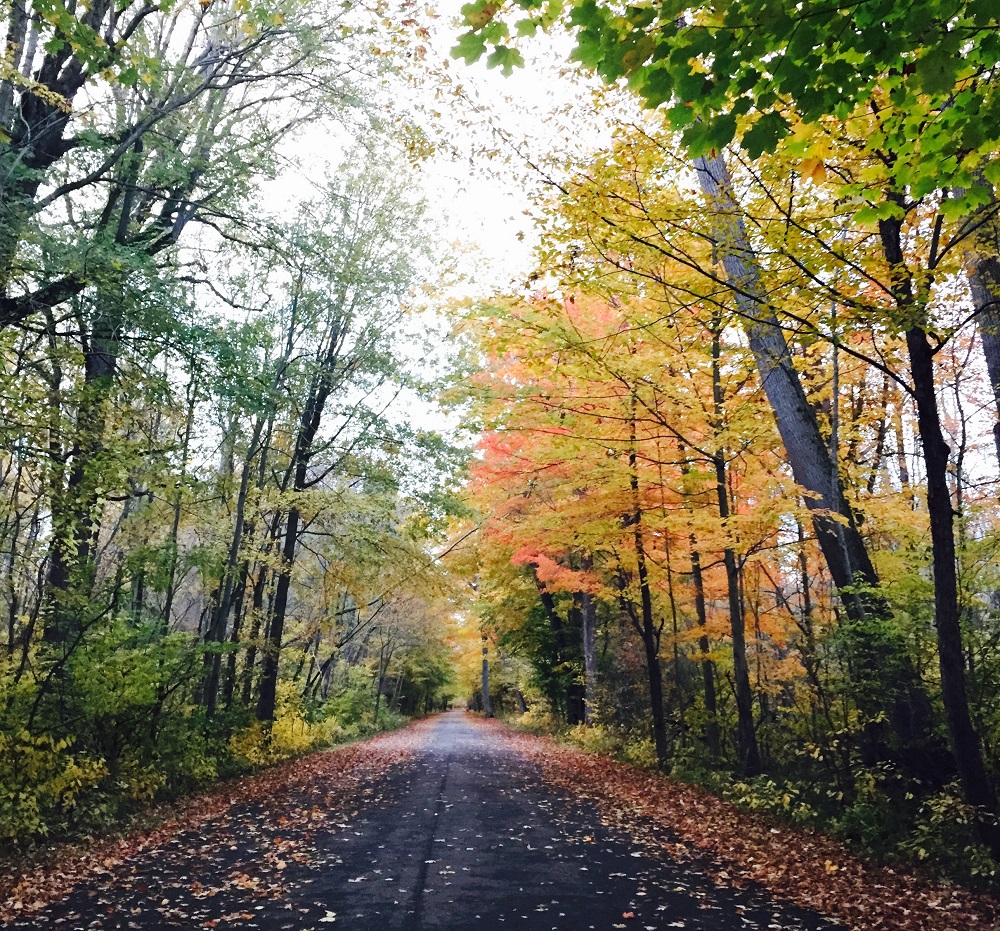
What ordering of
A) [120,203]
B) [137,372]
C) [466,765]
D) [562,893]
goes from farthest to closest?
[466,765] → [120,203] → [137,372] → [562,893]

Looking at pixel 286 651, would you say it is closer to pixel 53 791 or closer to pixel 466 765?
pixel 466 765

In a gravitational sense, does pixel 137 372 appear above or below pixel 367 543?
above

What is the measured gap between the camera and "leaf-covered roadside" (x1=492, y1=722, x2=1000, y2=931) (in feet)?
17.1

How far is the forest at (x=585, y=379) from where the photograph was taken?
4.48m

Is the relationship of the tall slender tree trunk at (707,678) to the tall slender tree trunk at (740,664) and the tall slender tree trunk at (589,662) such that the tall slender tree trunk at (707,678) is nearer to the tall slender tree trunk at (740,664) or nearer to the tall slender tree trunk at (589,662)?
the tall slender tree trunk at (740,664)

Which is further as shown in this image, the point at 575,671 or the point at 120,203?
the point at 575,671

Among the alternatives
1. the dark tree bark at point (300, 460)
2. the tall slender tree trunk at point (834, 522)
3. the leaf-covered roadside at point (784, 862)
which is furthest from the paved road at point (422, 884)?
the dark tree bark at point (300, 460)

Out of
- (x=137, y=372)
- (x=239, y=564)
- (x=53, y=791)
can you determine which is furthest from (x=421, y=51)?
(x=239, y=564)

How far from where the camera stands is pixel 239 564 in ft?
45.2

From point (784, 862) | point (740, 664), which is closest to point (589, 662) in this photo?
point (740, 664)

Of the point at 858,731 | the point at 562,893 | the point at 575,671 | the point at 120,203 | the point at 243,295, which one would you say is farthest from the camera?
the point at 575,671

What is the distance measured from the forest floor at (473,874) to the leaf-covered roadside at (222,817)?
0.03 meters

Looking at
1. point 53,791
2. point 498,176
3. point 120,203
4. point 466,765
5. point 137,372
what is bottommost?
point 466,765

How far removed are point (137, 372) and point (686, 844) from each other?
911 centimetres
